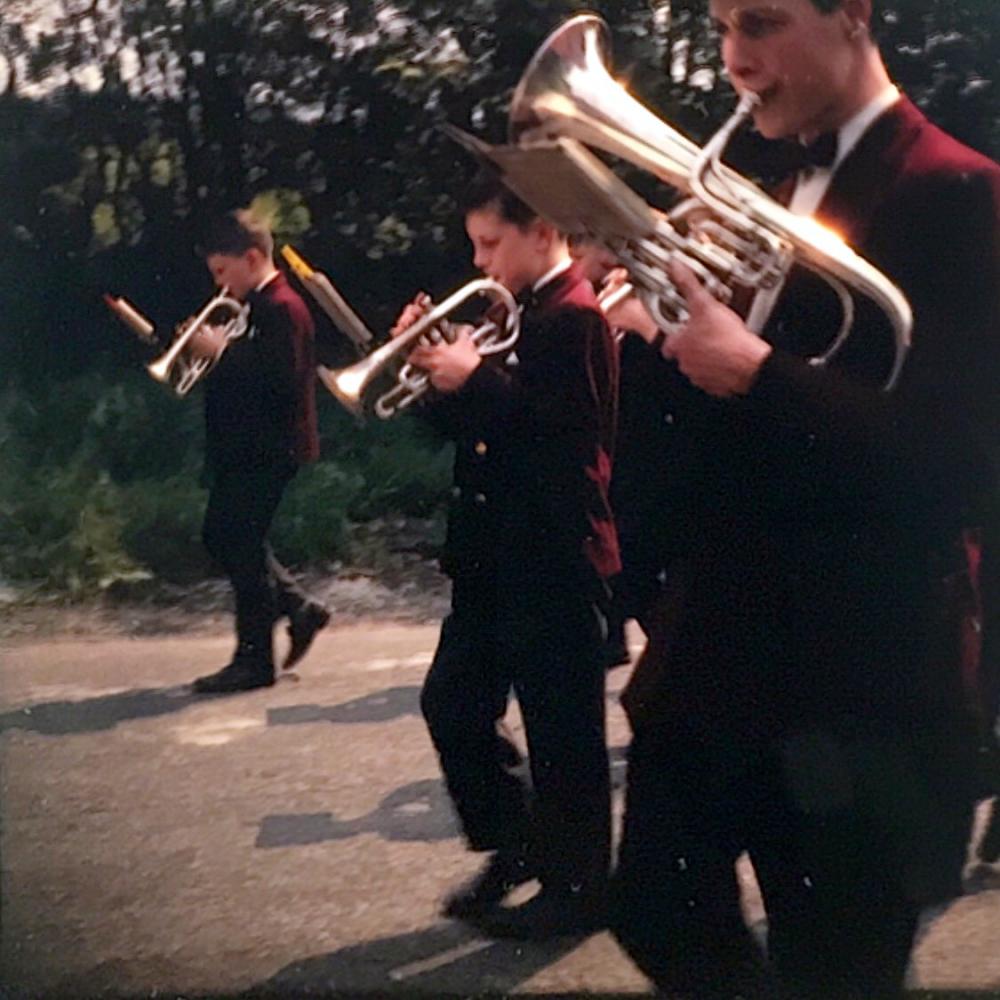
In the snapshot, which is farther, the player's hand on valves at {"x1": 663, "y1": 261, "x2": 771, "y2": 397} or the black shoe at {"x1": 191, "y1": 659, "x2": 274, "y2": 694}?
the black shoe at {"x1": 191, "y1": 659, "x2": 274, "y2": 694}

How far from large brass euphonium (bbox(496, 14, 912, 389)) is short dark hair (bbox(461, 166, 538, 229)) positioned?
0.87 ft

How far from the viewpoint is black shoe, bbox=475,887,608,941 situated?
292cm

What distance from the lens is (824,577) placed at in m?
2.07

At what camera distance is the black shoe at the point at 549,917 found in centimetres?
292

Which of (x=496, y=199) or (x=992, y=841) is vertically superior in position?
(x=496, y=199)

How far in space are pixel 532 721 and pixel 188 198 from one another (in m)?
1.38

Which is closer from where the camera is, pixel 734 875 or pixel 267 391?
pixel 734 875

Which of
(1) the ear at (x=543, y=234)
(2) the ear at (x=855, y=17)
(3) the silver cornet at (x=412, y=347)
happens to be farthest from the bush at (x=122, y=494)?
(2) the ear at (x=855, y=17)

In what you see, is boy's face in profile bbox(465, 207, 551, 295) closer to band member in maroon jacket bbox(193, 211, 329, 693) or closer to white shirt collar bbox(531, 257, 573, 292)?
white shirt collar bbox(531, 257, 573, 292)

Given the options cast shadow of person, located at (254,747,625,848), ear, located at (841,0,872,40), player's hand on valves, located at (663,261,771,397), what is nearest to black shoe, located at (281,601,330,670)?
cast shadow of person, located at (254,747,625,848)

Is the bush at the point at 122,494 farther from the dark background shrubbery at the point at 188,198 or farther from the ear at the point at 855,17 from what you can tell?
the ear at the point at 855,17

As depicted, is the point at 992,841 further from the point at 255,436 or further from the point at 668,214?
the point at 255,436

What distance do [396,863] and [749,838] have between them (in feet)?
3.59

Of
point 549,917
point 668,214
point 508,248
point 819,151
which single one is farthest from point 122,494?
point 819,151
